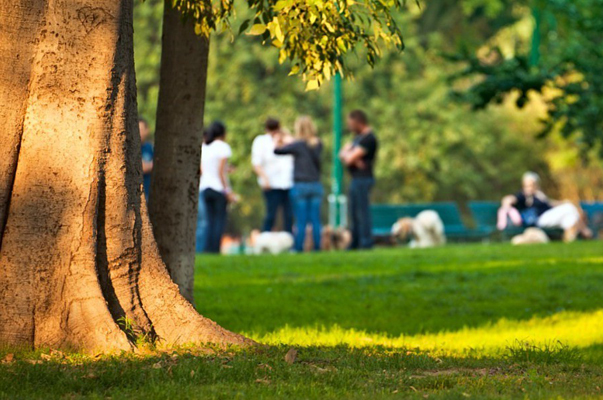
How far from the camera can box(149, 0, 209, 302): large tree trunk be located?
8.18 m

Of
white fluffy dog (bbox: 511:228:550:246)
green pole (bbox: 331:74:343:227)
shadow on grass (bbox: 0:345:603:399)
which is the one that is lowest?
shadow on grass (bbox: 0:345:603:399)

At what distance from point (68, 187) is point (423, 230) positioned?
17639 mm

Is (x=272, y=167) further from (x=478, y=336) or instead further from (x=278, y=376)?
(x=278, y=376)

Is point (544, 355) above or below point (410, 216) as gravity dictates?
below

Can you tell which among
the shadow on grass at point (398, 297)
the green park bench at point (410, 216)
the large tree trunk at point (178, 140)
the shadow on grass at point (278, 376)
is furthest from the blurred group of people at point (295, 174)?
the shadow on grass at point (278, 376)

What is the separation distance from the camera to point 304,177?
18.1 metres

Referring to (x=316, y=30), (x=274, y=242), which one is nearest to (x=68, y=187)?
(x=316, y=30)

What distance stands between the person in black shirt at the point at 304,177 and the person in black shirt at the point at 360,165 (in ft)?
1.59

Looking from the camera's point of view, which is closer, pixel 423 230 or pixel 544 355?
pixel 544 355

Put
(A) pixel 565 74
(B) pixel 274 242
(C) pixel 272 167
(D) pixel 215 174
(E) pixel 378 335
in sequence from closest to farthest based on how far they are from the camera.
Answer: (E) pixel 378 335 < (A) pixel 565 74 < (D) pixel 215 174 < (C) pixel 272 167 < (B) pixel 274 242

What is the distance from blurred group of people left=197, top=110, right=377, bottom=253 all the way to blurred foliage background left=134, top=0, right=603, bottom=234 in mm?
16480

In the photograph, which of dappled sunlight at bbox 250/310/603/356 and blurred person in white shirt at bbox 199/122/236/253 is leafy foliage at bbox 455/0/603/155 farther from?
dappled sunlight at bbox 250/310/603/356

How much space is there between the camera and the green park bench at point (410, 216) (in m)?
26.1

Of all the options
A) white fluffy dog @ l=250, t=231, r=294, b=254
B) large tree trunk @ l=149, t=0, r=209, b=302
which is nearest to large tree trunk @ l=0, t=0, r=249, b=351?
large tree trunk @ l=149, t=0, r=209, b=302
